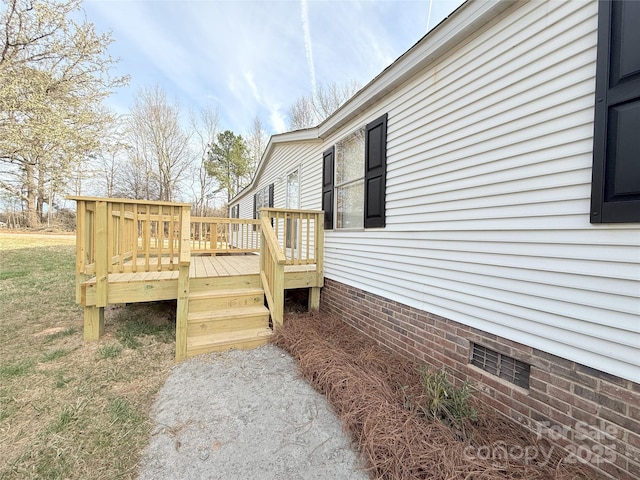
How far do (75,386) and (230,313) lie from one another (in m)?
1.52

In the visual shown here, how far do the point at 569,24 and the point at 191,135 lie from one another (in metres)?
23.6

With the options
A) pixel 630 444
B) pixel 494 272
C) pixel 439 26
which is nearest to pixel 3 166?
pixel 439 26

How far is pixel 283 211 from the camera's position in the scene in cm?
418

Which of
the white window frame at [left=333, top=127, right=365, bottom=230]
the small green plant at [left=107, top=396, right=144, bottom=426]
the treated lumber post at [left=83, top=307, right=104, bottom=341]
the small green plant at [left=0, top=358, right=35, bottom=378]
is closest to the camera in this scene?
the small green plant at [left=107, top=396, right=144, bottom=426]

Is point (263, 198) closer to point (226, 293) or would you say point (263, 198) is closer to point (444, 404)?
point (226, 293)

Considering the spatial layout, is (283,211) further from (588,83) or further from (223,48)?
(223,48)

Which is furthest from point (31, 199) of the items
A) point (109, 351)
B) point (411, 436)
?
point (411, 436)

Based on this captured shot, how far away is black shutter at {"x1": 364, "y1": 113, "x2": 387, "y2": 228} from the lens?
3.46 meters

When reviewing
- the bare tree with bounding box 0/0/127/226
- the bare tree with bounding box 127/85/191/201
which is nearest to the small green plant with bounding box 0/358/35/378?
the bare tree with bounding box 0/0/127/226

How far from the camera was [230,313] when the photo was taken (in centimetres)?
353

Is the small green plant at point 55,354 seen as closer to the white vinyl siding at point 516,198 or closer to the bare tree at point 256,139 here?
the white vinyl siding at point 516,198

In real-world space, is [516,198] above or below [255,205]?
below

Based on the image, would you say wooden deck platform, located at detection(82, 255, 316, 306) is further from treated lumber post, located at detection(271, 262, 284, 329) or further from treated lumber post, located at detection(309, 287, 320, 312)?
treated lumber post, located at detection(309, 287, 320, 312)

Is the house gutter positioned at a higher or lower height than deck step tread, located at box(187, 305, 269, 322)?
higher
